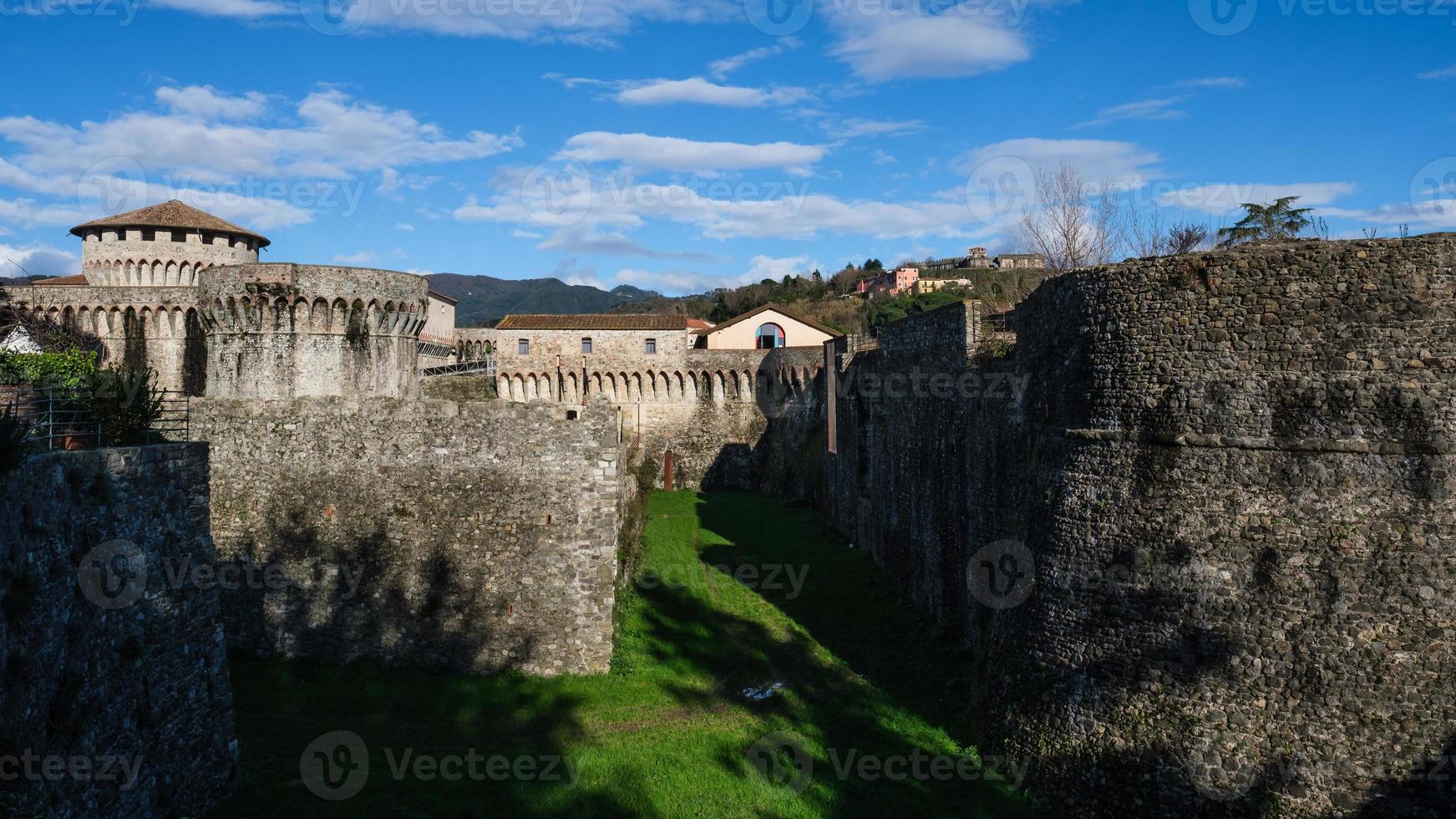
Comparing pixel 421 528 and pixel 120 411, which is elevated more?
pixel 120 411

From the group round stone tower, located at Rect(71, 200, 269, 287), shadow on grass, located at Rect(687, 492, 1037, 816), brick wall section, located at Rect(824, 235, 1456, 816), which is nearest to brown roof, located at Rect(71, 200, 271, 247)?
round stone tower, located at Rect(71, 200, 269, 287)

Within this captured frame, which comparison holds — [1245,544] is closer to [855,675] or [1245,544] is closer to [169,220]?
[855,675]

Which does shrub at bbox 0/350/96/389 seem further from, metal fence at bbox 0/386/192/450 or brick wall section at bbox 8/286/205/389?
brick wall section at bbox 8/286/205/389

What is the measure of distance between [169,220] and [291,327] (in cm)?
1761

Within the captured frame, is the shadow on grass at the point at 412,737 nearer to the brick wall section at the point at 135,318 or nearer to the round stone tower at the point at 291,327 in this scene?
the round stone tower at the point at 291,327

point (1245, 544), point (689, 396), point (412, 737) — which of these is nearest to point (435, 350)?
point (689, 396)

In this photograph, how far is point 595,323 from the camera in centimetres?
4444

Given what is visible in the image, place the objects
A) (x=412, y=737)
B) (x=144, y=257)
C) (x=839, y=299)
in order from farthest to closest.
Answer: (x=839, y=299)
(x=144, y=257)
(x=412, y=737)

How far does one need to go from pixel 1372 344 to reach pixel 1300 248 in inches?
46.7

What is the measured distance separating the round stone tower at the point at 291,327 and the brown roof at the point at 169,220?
14.9 m

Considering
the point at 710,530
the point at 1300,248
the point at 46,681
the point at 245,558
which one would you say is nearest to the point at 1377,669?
the point at 1300,248

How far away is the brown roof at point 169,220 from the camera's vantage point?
39.8 metres

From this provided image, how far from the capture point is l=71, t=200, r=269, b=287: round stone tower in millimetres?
39844

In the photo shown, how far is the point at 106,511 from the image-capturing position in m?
8.01
